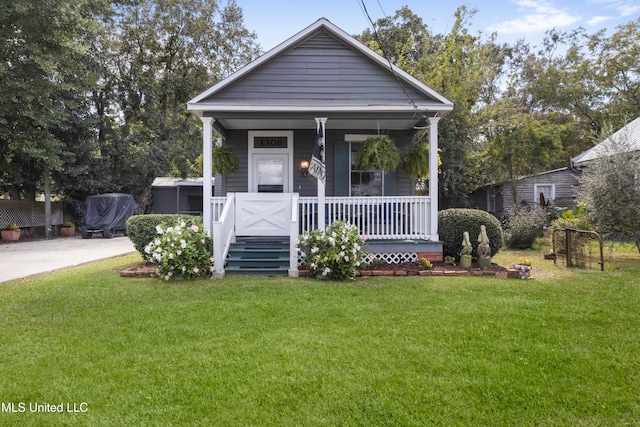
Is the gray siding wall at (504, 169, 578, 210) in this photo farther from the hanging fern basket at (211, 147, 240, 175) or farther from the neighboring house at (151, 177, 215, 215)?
the neighboring house at (151, 177, 215, 215)

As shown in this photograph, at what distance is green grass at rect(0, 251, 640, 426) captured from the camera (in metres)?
2.52

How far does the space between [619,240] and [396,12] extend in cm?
2013

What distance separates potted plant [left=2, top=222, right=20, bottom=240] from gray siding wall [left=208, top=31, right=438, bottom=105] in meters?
12.3

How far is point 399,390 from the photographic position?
2752 mm

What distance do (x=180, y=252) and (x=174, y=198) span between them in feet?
61.1

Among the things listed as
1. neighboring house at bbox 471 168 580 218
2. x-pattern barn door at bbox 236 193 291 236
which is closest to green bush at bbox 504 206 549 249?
neighboring house at bbox 471 168 580 218

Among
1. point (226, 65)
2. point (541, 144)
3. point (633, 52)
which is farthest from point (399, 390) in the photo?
point (633, 52)

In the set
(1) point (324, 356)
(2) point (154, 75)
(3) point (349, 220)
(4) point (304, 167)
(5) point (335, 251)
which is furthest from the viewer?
(2) point (154, 75)

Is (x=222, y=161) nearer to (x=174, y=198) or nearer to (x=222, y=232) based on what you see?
(x=222, y=232)

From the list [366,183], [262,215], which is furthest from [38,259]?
[366,183]

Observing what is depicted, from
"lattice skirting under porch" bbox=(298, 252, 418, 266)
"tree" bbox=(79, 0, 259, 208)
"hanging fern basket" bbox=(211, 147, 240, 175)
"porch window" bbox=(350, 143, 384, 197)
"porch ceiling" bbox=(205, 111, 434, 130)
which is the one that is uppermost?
"tree" bbox=(79, 0, 259, 208)

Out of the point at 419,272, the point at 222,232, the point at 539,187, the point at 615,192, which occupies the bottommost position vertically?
the point at 419,272

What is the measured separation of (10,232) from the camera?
1459 centimetres

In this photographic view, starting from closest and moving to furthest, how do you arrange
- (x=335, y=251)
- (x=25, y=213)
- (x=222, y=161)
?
(x=335, y=251)
(x=222, y=161)
(x=25, y=213)
